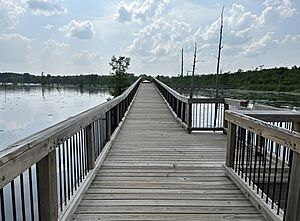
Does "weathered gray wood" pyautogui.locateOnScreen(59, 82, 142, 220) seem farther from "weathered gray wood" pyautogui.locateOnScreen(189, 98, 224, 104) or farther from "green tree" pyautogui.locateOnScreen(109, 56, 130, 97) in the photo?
"green tree" pyautogui.locateOnScreen(109, 56, 130, 97)

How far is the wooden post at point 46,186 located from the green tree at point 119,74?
1568 inches

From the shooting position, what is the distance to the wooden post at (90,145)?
10.8 ft

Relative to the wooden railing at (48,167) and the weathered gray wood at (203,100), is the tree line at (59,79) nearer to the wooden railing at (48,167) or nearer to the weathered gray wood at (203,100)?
the weathered gray wood at (203,100)

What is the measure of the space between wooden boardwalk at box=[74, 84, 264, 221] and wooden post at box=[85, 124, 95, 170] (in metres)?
0.19

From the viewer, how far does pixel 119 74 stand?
144ft

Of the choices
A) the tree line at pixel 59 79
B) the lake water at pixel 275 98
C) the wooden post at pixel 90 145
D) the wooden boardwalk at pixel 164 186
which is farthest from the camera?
the tree line at pixel 59 79

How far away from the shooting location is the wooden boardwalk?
102 inches

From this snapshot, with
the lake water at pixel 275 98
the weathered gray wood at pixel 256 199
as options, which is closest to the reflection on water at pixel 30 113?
the weathered gray wood at pixel 256 199

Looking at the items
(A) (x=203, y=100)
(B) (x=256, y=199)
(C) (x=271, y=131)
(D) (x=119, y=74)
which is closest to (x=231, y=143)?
(B) (x=256, y=199)

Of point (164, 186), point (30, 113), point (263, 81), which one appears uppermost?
point (263, 81)

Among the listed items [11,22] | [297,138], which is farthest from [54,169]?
[11,22]

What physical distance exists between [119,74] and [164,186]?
4140cm

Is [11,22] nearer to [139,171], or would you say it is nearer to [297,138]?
[139,171]

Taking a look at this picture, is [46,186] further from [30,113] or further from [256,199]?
[30,113]
